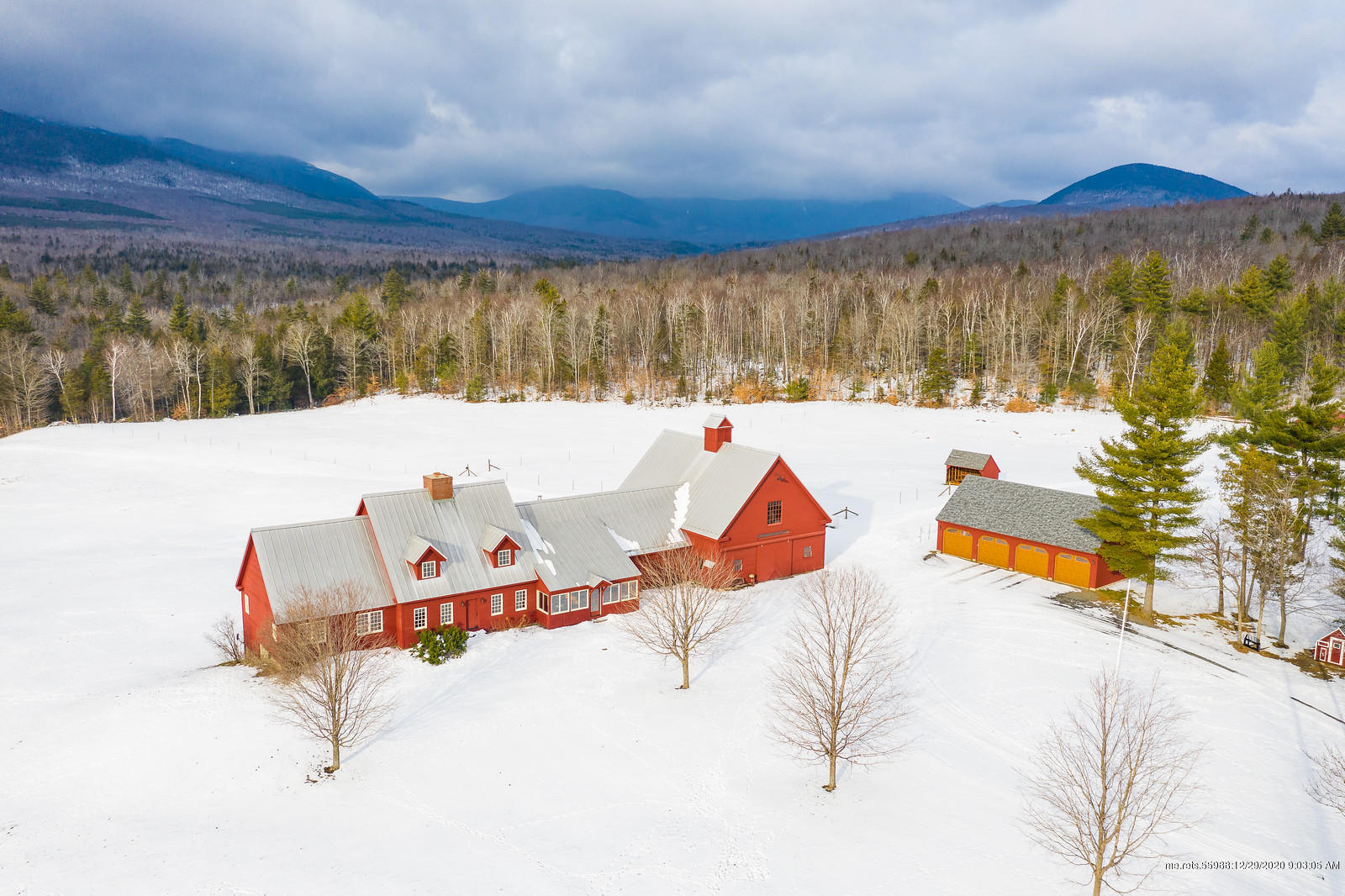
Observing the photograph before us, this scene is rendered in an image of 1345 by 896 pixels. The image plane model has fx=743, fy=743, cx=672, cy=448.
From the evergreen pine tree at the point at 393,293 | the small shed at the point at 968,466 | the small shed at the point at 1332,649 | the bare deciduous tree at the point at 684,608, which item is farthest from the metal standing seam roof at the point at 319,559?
the evergreen pine tree at the point at 393,293

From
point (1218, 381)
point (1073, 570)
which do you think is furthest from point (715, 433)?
point (1218, 381)

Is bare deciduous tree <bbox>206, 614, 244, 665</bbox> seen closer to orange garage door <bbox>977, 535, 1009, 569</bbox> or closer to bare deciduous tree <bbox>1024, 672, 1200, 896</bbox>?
bare deciduous tree <bbox>1024, 672, 1200, 896</bbox>

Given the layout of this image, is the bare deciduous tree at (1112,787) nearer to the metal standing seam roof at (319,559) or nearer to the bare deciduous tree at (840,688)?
the bare deciduous tree at (840,688)

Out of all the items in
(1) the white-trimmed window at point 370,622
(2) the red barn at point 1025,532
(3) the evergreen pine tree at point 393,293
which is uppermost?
(3) the evergreen pine tree at point 393,293

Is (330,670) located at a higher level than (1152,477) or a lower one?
lower

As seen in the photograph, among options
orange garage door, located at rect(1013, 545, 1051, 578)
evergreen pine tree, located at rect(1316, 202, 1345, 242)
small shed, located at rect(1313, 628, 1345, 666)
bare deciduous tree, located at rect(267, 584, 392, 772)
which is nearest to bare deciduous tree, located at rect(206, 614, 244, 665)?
bare deciduous tree, located at rect(267, 584, 392, 772)

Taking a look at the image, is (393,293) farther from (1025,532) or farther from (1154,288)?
(1025,532)
